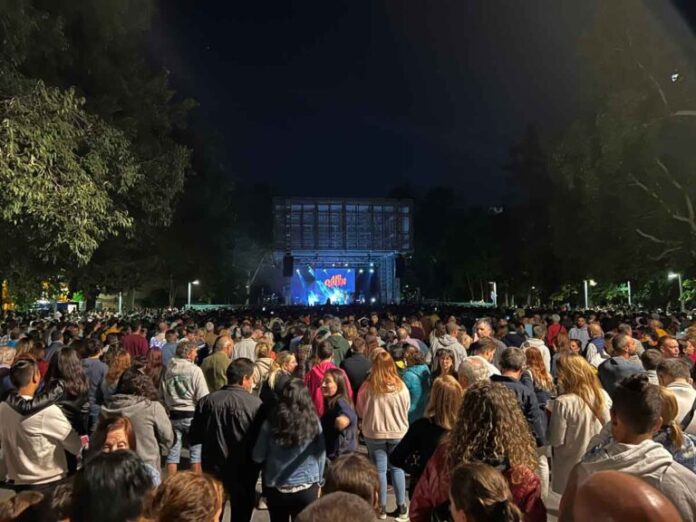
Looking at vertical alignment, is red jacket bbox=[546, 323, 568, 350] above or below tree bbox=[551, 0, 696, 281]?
below

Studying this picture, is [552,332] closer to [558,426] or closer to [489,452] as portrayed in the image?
[558,426]

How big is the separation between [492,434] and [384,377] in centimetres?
251

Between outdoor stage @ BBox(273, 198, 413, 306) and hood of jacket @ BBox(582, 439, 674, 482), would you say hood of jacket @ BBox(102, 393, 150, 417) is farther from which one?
outdoor stage @ BBox(273, 198, 413, 306)

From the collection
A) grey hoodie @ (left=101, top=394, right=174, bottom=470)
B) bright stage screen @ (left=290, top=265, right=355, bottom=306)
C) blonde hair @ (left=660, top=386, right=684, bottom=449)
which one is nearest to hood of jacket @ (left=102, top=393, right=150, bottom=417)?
grey hoodie @ (left=101, top=394, right=174, bottom=470)

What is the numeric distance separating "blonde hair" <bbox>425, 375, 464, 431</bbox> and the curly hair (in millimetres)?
635

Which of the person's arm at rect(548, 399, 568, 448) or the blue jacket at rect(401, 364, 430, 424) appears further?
the blue jacket at rect(401, 364, 430, 424)

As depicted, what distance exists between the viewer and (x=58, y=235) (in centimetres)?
1040

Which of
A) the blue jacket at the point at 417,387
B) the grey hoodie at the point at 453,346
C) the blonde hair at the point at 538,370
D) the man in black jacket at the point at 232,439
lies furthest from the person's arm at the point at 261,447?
the grey hoodie at the point at 453,346

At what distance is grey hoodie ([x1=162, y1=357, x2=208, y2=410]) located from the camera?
5.80 meters

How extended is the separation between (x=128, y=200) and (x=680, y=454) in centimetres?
1446

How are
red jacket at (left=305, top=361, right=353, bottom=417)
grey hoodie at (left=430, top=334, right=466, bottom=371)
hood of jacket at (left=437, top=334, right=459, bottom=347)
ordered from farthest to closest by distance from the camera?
hood of jacket at (left=437, top=334, right=459, bottom=347) < grey hoodie at (left=430, top=334, right=466, bottom=371) < red jacket at (left=305, top=361, right=353, bottom=417)

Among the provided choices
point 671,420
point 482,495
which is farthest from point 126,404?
point 671,420

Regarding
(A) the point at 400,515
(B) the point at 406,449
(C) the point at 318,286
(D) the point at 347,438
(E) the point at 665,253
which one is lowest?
(A) the point at 400,515

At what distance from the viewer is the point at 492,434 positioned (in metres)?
2.72
